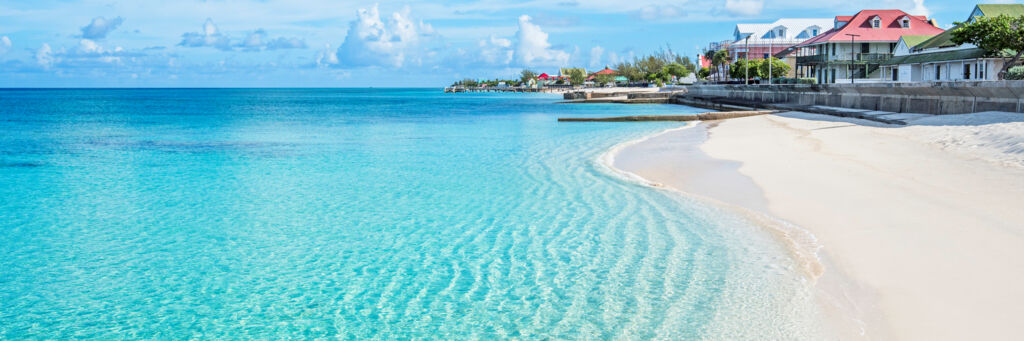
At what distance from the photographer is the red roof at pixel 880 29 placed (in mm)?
58438

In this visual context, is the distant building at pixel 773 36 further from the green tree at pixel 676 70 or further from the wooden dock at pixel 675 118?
the wooden dock at pixel 675 118

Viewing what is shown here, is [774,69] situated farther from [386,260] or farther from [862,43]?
[386,260]

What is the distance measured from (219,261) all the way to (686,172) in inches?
410

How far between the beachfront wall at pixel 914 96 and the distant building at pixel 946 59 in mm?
3583

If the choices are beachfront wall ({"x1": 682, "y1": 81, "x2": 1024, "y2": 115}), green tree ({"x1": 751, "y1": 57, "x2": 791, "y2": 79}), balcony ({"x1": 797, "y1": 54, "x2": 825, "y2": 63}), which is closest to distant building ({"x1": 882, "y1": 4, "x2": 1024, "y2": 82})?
beachfront wall ({"x1": 682, "y1": 81, "x2": 1024, "y2": 115})

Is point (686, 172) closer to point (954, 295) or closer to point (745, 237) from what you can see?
point (745, 237)

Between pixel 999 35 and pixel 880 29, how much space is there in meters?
29.0

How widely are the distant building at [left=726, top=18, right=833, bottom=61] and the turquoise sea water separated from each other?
78779 millimetres

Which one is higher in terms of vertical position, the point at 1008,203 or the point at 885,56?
the point at 885,56

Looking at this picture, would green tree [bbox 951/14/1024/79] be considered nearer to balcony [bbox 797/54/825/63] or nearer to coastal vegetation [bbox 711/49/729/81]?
balcony [bbox 797/54/825/63]

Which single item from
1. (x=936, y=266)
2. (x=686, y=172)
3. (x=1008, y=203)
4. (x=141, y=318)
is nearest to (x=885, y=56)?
(x=686, y=172)

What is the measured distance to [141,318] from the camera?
24.1 feet

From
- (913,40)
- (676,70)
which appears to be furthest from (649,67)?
(913,40)

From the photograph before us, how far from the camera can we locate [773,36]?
91438mm
